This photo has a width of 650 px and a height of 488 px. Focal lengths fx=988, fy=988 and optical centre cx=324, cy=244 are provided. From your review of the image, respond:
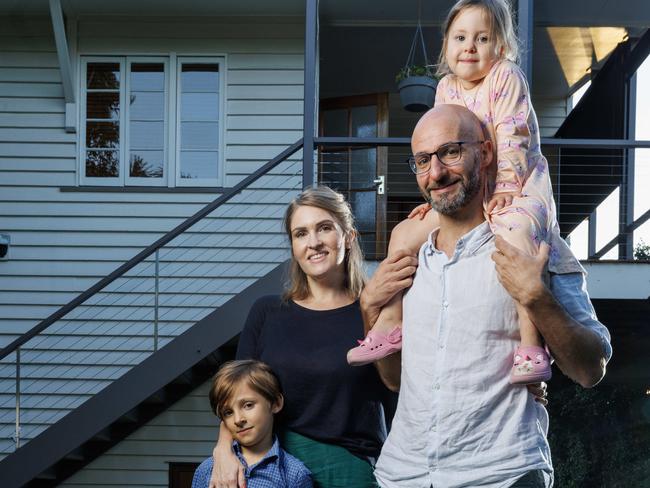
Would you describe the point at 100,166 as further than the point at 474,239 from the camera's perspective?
Yes

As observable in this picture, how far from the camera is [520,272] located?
2121 mm

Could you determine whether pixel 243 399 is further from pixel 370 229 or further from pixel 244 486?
pixel 370 229

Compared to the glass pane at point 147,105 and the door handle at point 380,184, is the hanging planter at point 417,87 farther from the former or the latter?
the glass pane at point 147,105

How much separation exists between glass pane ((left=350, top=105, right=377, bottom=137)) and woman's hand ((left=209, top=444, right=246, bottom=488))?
8.15 metres

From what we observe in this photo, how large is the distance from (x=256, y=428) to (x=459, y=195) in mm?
1029

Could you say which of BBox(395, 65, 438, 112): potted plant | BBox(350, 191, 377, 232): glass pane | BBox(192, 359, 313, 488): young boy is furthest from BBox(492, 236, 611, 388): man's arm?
BBox(350, 191, 377, 232): glass pane

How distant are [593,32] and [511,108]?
26.7 feet

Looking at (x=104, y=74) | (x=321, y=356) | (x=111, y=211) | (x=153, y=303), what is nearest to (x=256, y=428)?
(x=321, y=356)

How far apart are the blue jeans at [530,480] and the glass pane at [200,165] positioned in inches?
299

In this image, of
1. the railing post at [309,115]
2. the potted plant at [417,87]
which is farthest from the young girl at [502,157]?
the potted plant at [417,87]

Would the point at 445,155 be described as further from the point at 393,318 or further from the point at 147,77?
the point at 147,77

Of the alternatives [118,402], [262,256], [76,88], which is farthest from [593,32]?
[118,402]

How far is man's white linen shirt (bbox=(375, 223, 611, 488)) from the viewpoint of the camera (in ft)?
7.22

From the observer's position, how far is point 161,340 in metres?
9.02
